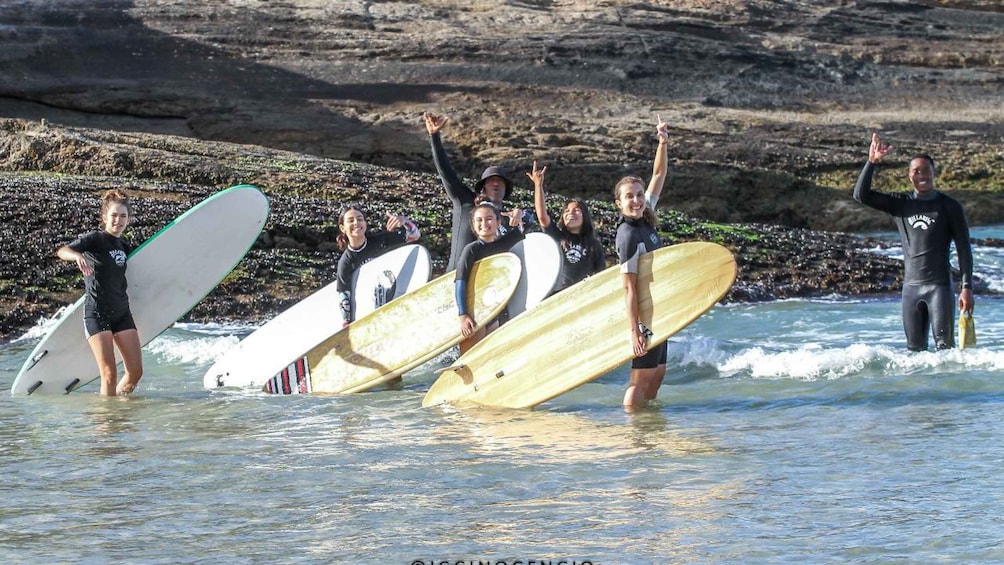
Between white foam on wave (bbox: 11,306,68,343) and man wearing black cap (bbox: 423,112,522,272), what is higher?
man wearing black cap (bbox: 423,112,522,272)

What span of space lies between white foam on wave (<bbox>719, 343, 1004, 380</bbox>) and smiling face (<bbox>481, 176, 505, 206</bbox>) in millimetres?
2373

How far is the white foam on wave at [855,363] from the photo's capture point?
924 centimetres

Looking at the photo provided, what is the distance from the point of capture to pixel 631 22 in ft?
97.0

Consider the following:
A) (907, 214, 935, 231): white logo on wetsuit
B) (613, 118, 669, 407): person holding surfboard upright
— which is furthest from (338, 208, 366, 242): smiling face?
(907, 214, 935, 231): white logo on wetsuit

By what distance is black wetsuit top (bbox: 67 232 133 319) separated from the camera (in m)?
8.77

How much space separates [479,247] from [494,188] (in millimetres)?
478

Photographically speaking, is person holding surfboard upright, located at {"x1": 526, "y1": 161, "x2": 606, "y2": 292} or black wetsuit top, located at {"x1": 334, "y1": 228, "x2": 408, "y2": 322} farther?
black wetsuit top, located at {"x1": 334, "y1": 228, "x2": 408, "y2": 322}

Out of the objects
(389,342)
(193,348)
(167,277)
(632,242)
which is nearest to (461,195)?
(389,342)

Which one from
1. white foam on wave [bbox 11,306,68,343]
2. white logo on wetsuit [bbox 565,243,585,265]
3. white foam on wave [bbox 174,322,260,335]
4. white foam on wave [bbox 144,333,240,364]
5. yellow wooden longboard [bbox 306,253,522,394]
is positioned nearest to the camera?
white logo on wetsuit [bbox 565,243,585,265]

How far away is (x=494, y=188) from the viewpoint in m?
9.02

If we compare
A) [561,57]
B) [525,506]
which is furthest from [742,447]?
[561,57]

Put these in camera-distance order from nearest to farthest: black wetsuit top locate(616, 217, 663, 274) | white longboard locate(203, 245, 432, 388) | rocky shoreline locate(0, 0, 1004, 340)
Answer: black wetsuit top locate(616, 217, 663, 274)
white longboard locate(203, 245, 432, 388)
rocky shoreline locate(0, 0, 1004, 340)

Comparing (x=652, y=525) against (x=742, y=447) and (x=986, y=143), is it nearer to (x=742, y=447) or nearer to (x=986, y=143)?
(x=742, y=447)

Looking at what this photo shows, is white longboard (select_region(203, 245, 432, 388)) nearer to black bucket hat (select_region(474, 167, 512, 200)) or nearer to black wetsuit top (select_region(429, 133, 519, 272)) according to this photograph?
black wetsuit top (select_region(429, 133, 519, 272))
